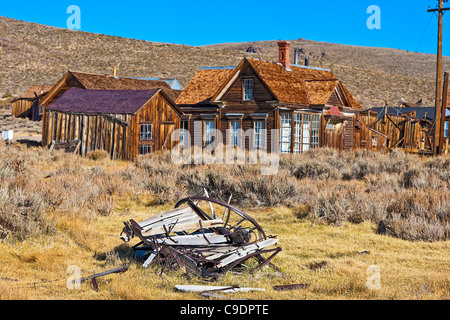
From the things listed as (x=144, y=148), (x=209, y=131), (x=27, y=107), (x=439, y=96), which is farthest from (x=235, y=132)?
(x=27, y=107)

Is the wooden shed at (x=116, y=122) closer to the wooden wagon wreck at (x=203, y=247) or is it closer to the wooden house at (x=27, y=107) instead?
the wooden wagon wreck at (x=203, y=247)

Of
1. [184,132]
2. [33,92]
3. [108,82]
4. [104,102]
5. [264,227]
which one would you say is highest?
[33,92]

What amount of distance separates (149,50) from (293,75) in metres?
55.8

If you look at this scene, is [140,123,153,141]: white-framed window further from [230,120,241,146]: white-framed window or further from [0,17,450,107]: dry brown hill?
[0,17,450,107]: dry brown hill


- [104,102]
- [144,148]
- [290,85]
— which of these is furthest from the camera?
[290,85]

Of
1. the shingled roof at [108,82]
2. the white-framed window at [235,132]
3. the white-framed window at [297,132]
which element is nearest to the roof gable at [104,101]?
the white-framed window at [235,132]

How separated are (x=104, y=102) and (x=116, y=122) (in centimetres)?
159

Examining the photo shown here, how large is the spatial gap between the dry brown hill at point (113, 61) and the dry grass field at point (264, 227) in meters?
47.4

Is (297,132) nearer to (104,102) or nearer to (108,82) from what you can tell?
(104,102)

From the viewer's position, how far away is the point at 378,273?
20.0 feet

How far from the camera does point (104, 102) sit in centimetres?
2256

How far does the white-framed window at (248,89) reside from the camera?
78.2 feet
